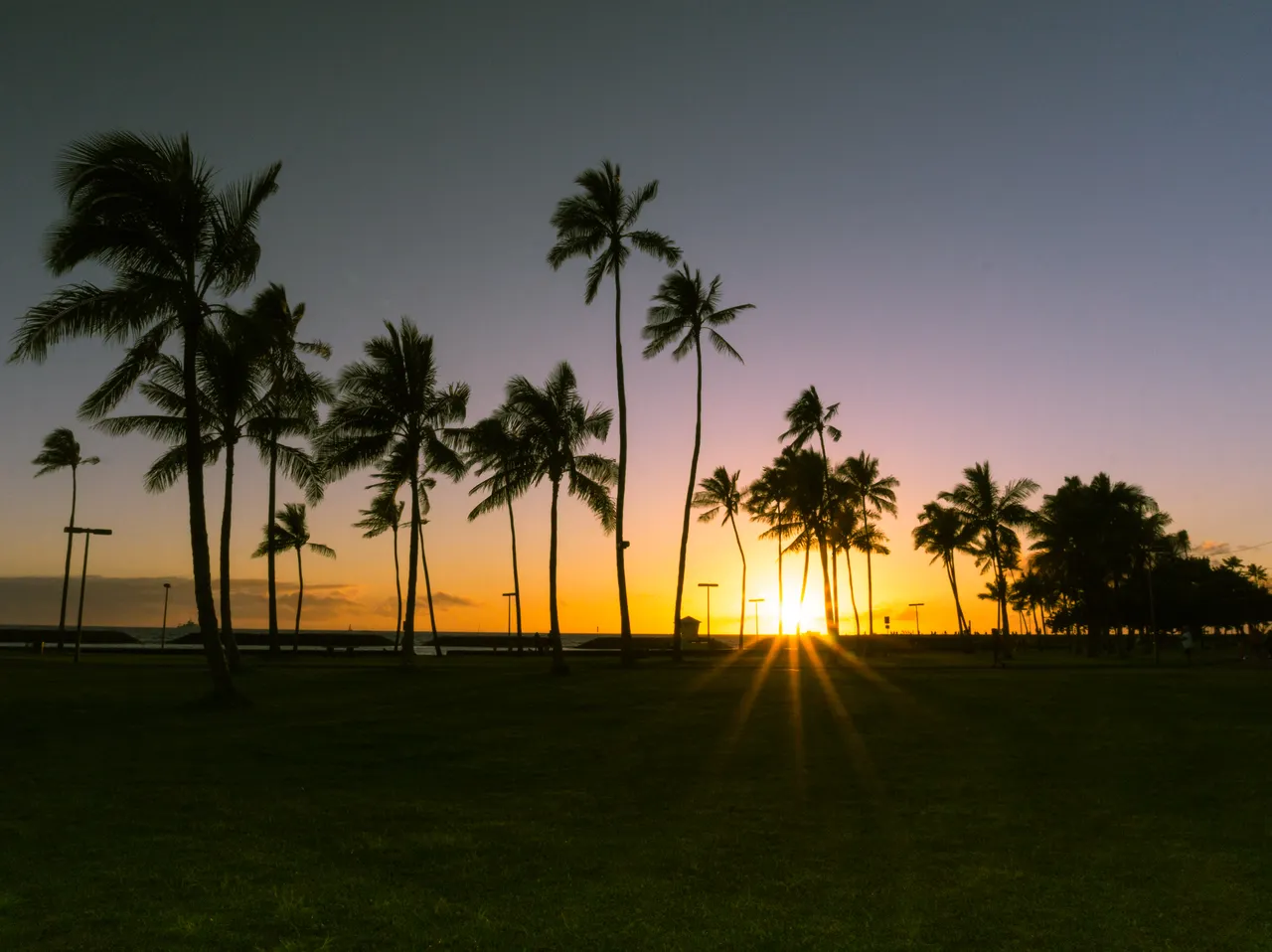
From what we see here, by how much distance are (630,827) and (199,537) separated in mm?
15007

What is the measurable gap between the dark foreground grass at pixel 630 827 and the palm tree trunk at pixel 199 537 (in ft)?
4.28

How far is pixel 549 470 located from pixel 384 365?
24.9ft

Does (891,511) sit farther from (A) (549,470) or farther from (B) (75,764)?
(B) (75,764)

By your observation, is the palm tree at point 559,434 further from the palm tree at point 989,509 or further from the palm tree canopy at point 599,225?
the palm tree at point 989,509

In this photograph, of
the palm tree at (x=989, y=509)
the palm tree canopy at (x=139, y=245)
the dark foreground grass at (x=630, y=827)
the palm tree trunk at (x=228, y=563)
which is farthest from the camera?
the palm tree at (x=989, y=509)

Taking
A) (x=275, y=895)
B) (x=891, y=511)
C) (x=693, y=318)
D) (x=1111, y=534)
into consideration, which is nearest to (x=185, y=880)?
(x=275, y=895)

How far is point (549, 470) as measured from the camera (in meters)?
36.0

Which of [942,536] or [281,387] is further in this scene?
[942,536]

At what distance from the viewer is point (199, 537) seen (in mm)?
21203

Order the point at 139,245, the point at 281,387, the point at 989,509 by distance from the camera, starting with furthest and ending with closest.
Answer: the point at 989,509 < the point at 281,387 < the point at 139,245

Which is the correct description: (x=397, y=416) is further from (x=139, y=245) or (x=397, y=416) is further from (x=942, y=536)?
(x=942, y=536)

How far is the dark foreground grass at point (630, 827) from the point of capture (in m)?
7.29

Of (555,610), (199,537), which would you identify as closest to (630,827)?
(199,537)

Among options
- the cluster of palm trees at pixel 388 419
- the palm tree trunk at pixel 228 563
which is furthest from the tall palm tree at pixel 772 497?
the palm tree trunk at pixel 228 563
